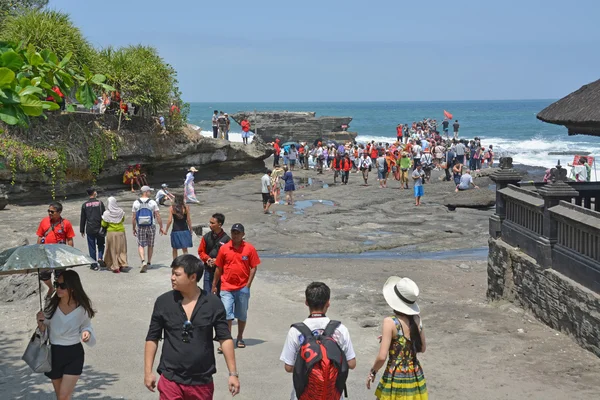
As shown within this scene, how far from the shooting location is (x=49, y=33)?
2753 centimetres

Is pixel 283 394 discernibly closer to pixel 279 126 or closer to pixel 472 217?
pixel 472 217

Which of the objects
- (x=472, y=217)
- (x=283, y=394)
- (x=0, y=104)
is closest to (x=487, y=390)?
(x=283, y=394)

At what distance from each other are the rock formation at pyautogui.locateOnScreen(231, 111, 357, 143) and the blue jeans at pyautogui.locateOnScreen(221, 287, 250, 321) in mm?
56250

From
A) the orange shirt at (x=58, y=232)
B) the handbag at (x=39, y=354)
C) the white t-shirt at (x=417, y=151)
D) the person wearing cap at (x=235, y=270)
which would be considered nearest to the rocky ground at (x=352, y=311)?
the person wearing cap at (x=235, y=270)

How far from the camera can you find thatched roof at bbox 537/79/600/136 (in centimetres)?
1104

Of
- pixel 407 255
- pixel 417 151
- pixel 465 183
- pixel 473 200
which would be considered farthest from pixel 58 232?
pixel 417 151

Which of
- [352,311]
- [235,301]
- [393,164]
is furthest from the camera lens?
[393,164]

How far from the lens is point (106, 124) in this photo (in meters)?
29.6

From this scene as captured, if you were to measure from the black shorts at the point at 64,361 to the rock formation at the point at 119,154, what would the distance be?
65.4 feet

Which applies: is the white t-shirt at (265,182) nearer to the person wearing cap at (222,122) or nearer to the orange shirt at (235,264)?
the orange shirt at (235,264)

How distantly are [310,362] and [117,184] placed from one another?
26015 mm

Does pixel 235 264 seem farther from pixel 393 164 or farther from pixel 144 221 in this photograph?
pixel 393 164

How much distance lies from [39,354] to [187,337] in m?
1.82

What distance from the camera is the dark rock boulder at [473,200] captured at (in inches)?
1032
